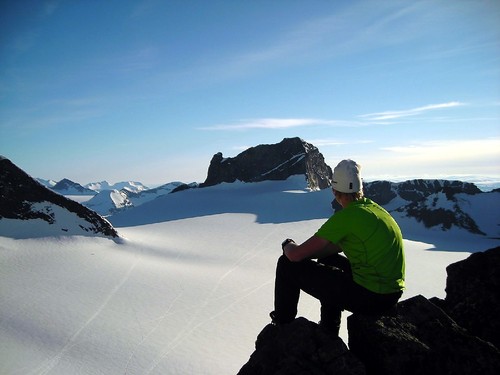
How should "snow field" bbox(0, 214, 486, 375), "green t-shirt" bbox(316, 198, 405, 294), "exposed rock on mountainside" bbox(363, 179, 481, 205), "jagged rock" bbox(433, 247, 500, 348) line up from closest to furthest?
"green t-shirt" bbox(316, 198, 405, 294) → "jagged rock" bbox(433, 247, 500, 348) → "snow field" bbox(0, 214, 486, 375) → "exposed rock on mountainside" bbox(363, 179, 481, 205)

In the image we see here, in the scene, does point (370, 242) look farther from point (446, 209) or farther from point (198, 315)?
point (446, 209)

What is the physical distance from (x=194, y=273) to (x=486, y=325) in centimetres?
1520

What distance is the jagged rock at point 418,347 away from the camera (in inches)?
152

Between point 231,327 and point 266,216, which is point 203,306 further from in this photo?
point 266,216

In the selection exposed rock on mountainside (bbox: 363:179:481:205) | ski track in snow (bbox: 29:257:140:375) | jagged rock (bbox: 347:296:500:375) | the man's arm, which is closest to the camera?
jagged rock (bbox: 347:296:500:375)

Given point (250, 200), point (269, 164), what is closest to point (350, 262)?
point (250, 200)

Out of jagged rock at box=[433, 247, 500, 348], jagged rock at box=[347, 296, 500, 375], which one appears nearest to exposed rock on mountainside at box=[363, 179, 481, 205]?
jagged rock at box=[433, 247, 500, 348]

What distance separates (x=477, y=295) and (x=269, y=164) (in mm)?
56063

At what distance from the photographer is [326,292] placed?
437cm

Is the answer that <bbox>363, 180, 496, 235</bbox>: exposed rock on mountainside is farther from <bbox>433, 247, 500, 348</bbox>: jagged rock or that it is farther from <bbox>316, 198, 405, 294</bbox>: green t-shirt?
<bbox>316, 198, 405, 294</bbox>: green t-shirt

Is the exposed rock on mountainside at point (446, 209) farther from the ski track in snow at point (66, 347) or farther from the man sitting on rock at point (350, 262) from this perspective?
the man sitting on rock at point (350, 262)

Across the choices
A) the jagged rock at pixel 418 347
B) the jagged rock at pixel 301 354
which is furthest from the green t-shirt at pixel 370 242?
the jagged rock at pixel 301 354

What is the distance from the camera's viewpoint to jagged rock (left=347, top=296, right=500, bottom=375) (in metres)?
3.86

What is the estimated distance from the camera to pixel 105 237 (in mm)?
22328
